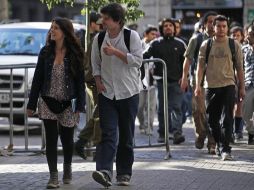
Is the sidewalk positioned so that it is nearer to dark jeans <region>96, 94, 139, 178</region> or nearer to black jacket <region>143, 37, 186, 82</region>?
dark jeans <region>96, 94, 139, 178</region>

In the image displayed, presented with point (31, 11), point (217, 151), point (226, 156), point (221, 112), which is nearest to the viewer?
point (226, 156)

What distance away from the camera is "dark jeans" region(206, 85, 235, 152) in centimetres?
1069

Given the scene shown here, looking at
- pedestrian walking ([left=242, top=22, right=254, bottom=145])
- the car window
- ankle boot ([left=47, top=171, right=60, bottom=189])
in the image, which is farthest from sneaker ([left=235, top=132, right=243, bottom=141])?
ankle boot ([left=47, top=171, right=60, bottom=189])

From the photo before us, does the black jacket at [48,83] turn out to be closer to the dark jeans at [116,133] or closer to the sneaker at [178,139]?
the dark jeans at [116,133]

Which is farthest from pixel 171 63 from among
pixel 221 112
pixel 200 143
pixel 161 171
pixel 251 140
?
pixel 161 171

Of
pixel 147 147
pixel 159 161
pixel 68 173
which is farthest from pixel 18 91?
pixel 68 173

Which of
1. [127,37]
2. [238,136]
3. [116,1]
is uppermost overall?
[116,1]

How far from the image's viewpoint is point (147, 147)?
40.1 ft

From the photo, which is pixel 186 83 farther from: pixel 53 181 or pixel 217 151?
pixel 53 181

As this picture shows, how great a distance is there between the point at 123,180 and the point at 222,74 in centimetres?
251

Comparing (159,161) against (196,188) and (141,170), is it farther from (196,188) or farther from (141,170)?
(196,188)

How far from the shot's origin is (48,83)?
8648mm

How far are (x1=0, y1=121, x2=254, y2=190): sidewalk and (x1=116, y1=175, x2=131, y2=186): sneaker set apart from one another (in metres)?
0.06

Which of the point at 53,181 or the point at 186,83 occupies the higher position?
the point at 186,83
